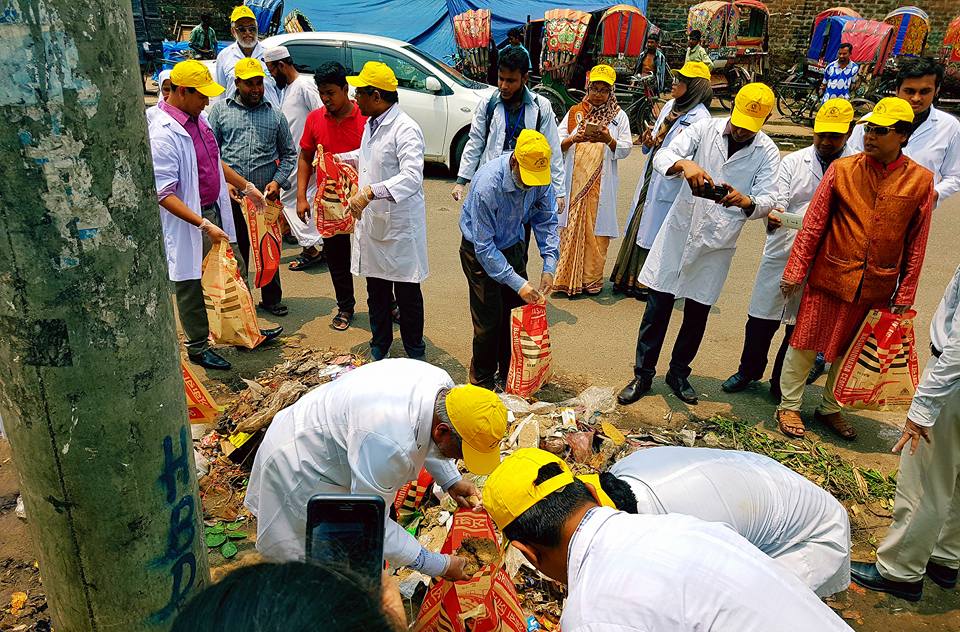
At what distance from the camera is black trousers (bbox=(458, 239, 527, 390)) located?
13.4 ft

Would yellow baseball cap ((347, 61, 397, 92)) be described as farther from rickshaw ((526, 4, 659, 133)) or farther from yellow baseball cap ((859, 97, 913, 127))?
rickshaw ((526, 4, 659, 133))

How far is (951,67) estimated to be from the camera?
16344mm

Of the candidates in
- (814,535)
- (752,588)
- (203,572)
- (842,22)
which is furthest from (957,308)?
(842,22)

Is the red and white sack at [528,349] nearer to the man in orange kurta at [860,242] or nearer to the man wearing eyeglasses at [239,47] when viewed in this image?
the man in orange kurta at [860,242]

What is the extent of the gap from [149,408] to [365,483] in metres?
0.90

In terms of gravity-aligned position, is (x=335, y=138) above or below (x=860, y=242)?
above

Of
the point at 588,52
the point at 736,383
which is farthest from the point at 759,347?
the point at 588,52

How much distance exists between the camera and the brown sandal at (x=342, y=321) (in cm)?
528

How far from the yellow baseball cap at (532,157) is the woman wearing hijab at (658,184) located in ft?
5.04

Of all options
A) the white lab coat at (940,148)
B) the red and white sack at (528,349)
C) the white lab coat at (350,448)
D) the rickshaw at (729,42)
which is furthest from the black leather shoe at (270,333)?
the rickshaw at (729,42)

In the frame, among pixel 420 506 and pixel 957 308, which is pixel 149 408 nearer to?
pixel 420 506

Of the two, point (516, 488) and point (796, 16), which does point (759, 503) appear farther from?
point (796, 16)

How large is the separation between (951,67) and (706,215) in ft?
54.5

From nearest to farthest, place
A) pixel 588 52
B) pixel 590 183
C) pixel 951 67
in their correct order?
1. pixel 590 183
2. pixel 588 52
3. pixel 951 67
